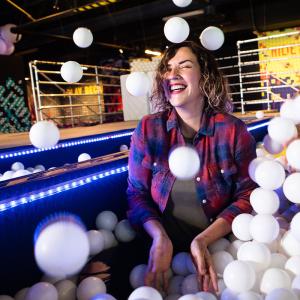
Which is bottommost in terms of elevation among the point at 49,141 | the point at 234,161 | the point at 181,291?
the point at 181,291

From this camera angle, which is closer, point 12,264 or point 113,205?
point 12,264

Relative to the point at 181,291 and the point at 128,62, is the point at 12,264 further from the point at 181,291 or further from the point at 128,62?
the point at 128,62

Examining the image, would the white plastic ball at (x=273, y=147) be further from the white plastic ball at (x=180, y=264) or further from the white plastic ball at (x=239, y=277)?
the white plastic ball at (x=239, y=277)

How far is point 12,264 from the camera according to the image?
968 millimetres

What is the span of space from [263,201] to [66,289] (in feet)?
2.03

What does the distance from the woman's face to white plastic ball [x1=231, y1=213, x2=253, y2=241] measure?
0.37m

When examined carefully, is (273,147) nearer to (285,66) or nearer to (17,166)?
(17,166)

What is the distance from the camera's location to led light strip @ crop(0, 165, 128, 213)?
3.22ft

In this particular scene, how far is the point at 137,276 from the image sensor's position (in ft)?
3.50

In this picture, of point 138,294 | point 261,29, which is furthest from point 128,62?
point 138,294

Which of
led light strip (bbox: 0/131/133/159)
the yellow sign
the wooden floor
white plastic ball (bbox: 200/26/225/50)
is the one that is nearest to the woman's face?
white plastic ball (bbox: 200/26/225/50)

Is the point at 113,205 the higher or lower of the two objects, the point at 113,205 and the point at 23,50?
the lower

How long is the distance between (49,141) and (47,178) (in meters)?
0.31

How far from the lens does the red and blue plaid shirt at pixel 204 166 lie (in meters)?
1.16
